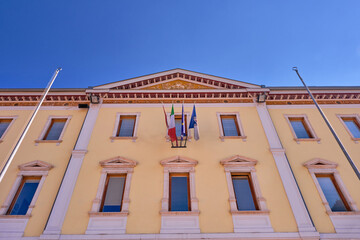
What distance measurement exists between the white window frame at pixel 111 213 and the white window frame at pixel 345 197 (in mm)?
8996

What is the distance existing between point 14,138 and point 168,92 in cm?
969

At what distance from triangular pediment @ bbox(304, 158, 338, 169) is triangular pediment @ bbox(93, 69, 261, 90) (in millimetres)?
6281

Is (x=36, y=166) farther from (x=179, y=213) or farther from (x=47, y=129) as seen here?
(x=179, y=213)

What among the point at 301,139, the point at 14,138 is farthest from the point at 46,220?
the point at 301,139

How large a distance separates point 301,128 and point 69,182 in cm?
1360

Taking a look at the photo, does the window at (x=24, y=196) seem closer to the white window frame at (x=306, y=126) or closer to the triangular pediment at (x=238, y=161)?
the triangular pediment at (x=238, y=161)

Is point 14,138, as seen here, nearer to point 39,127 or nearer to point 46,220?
point 39,127

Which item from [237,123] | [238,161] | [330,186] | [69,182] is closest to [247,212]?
[238,161]

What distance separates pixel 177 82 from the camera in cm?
1745

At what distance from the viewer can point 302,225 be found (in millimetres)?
10234

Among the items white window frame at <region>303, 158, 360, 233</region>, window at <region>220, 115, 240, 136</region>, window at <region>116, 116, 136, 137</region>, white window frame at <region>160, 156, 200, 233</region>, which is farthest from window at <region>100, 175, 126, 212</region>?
white window frame at <region>303, 158, 360, 233</region>

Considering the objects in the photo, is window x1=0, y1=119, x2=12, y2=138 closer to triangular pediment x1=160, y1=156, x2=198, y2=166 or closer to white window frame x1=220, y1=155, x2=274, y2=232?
triangular pediment x1=160, y1=156, x2=198, y2=166

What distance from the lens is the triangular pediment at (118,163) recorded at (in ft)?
40.8

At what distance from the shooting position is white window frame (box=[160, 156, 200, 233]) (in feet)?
33.5
